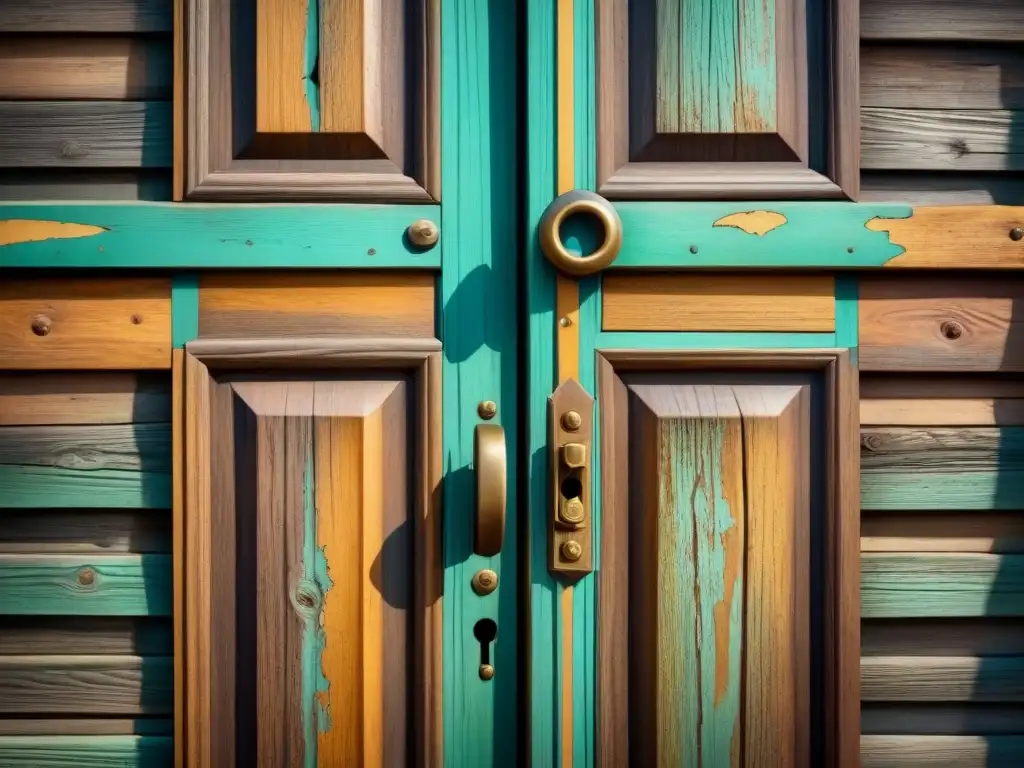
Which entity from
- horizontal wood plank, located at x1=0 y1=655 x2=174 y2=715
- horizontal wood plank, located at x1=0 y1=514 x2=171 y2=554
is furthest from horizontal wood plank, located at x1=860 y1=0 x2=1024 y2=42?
horizontal wood plank, located at x1=0 y1=655 x2=174 y2=715

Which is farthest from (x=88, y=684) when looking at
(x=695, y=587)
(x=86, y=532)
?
(x=695, y=587)

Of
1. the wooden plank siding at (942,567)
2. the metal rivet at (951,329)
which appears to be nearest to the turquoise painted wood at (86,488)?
the wooden plank siding at (942,567)

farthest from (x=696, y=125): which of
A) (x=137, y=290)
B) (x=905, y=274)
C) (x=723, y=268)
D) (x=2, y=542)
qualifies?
(x=2, y=542)

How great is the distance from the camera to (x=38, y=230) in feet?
3.17

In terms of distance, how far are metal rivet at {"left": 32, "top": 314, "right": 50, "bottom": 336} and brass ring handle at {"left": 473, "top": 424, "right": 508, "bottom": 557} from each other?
59 centimetres

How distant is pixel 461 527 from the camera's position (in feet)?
3.28

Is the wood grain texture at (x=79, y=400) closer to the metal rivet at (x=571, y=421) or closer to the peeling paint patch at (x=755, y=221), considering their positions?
the metal rivet at (x=571, y=421)

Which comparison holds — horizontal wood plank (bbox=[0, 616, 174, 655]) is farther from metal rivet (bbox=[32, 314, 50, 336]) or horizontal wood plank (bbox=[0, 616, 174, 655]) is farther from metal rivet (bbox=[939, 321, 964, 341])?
metal rivet (bbox=[939, 321, 964, 341])

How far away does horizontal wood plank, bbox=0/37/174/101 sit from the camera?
100 centimetres

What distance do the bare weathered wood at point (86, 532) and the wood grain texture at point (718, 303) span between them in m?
0.67

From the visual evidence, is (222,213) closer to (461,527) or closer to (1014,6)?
(461,527)

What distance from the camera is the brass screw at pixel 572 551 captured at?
0.97 meters

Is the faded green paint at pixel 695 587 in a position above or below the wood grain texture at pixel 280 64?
below

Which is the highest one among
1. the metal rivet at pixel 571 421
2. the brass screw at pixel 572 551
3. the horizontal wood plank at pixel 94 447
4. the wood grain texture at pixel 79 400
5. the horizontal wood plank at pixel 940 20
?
the horizontal wood plank at pixel 940 20
